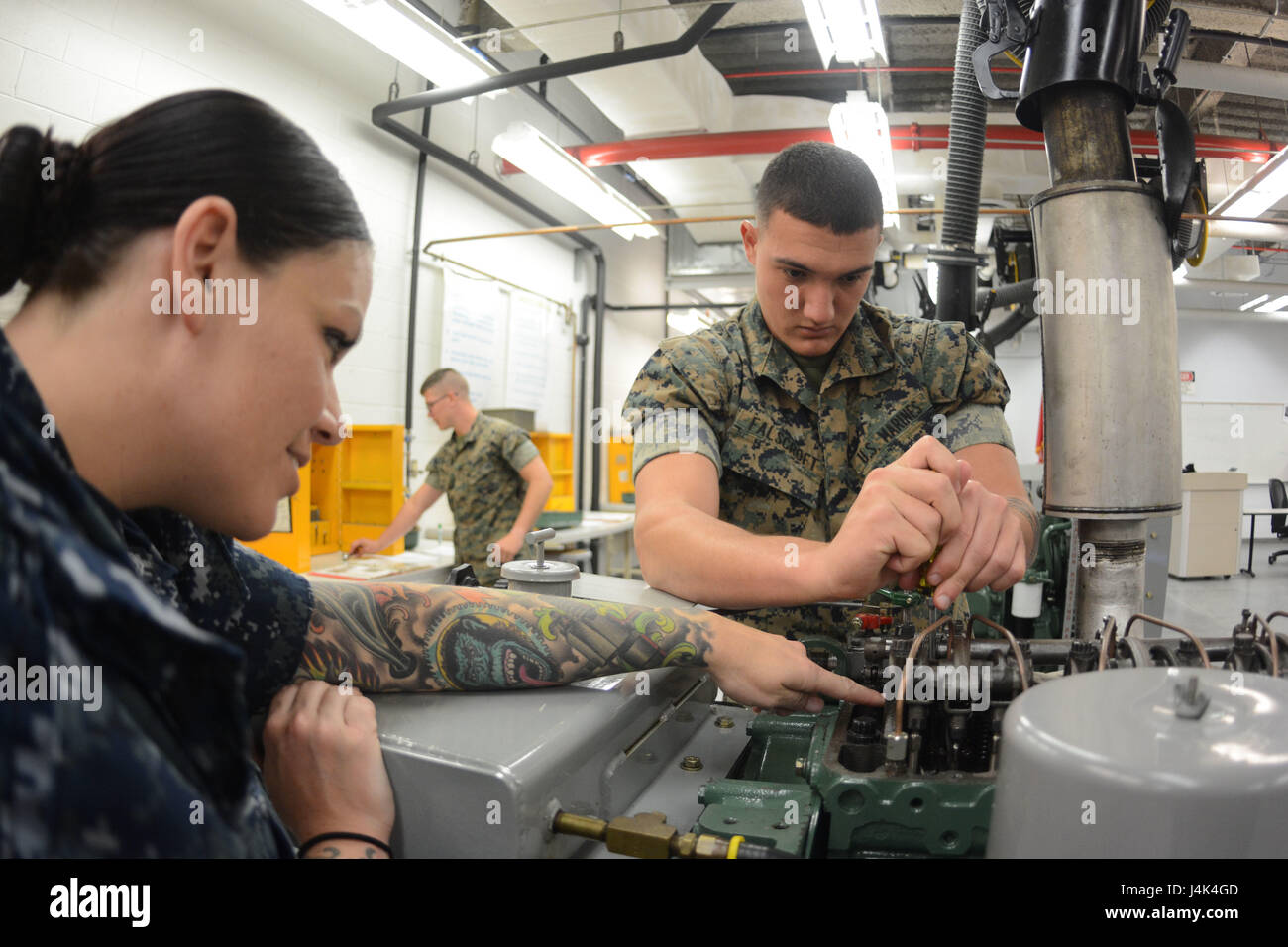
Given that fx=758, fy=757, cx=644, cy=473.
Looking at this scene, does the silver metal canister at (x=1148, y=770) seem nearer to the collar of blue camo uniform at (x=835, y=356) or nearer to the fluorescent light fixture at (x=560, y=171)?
the collar of blue camo uniform at (x=835, y=356)

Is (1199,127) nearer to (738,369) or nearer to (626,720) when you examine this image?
(738,369)

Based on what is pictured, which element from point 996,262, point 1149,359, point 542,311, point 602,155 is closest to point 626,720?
point 1149,359

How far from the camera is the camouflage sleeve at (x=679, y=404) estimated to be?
142 cm

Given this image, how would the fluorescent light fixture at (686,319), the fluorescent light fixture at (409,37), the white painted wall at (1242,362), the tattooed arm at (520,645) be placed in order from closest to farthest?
the tattooed arm at (520,645)
the fluorescent light fixture at (409,37)
the fluorescent light fixture at (686,319)
the white painted wall at (1242,362)

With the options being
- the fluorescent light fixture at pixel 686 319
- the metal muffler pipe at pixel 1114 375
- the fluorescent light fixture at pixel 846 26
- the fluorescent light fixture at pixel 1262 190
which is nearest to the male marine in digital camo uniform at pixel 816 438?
the metal muffler pipe at pixel 1114 375

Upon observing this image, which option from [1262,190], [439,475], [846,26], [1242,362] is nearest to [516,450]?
[439,475]

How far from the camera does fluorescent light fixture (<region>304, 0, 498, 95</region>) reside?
2781 mm

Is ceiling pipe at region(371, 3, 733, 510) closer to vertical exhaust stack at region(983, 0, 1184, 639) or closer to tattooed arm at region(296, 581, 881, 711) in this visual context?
vertical exhaust stack at region(983, 0, 1184, 639)

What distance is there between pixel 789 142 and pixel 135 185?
449 centimetres

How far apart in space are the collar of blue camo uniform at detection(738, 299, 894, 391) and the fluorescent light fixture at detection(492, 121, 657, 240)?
273 centimetres

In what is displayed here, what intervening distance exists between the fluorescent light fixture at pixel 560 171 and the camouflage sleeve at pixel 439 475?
1666 millimetres

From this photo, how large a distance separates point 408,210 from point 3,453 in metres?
4.75

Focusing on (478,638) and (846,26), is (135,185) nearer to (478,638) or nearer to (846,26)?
(478,638)

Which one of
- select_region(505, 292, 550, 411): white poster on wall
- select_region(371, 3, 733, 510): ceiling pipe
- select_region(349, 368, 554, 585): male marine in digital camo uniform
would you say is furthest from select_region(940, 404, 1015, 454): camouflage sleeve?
select_region(505, 292, 550, 411): white poster on wall
